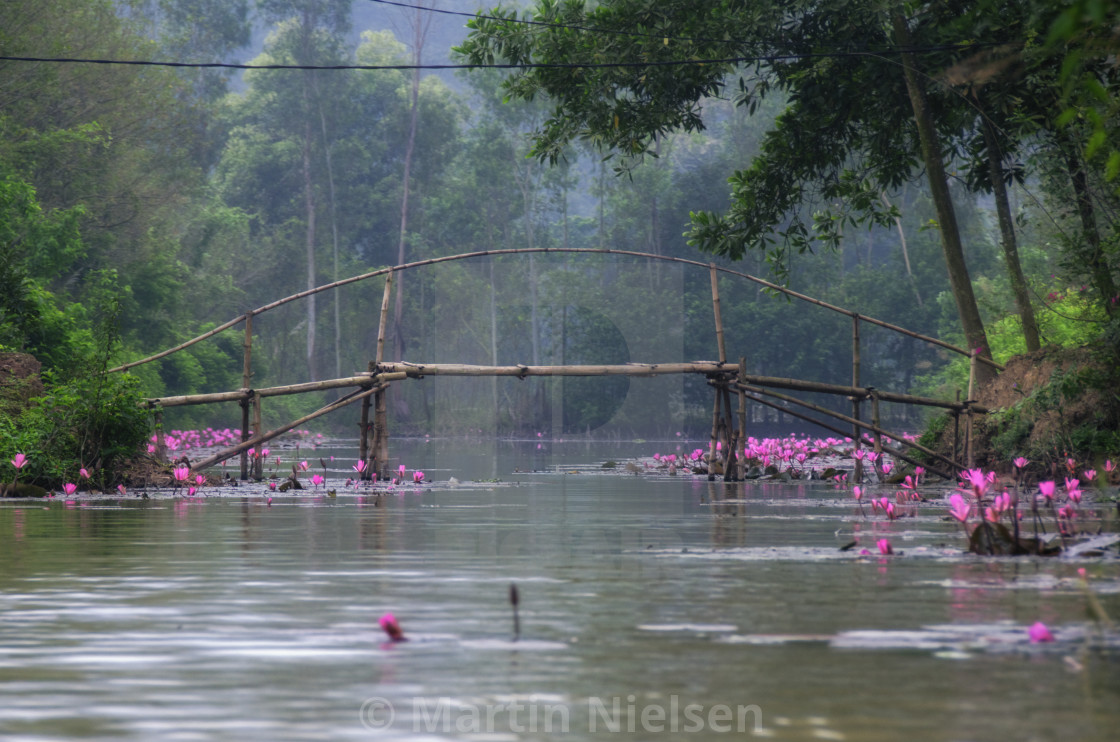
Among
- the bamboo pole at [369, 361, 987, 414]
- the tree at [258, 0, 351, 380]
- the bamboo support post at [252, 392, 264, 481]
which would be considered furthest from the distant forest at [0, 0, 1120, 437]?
the bamboo pole at [369, 361, 987, 414]

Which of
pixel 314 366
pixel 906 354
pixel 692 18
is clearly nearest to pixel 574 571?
pixel 692 18

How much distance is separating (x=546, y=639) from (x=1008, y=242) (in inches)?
680

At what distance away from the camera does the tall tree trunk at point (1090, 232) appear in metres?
15.9

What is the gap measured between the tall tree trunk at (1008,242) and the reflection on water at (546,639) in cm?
1096

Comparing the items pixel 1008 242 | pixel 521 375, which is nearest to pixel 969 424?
pixel 1008 242

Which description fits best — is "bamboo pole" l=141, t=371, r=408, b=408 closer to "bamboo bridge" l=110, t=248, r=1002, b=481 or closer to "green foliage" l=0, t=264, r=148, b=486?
"bamboo bridge" l=110, t=248, r=1002, b=481

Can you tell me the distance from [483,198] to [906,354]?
2151 cm

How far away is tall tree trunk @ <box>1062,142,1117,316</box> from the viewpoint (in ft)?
52.2

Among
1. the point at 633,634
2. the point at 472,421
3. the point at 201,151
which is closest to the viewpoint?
the point at 633,634

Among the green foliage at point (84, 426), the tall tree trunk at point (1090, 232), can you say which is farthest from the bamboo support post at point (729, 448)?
the green foliage at point (84, 426)

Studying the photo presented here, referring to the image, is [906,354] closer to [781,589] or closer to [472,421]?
[472,421]

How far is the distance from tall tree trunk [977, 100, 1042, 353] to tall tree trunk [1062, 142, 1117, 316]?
5.32 feet

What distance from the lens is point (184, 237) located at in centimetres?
5500

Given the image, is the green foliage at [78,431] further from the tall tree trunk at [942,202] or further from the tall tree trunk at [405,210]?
the tall tree trunk at [405,210]
